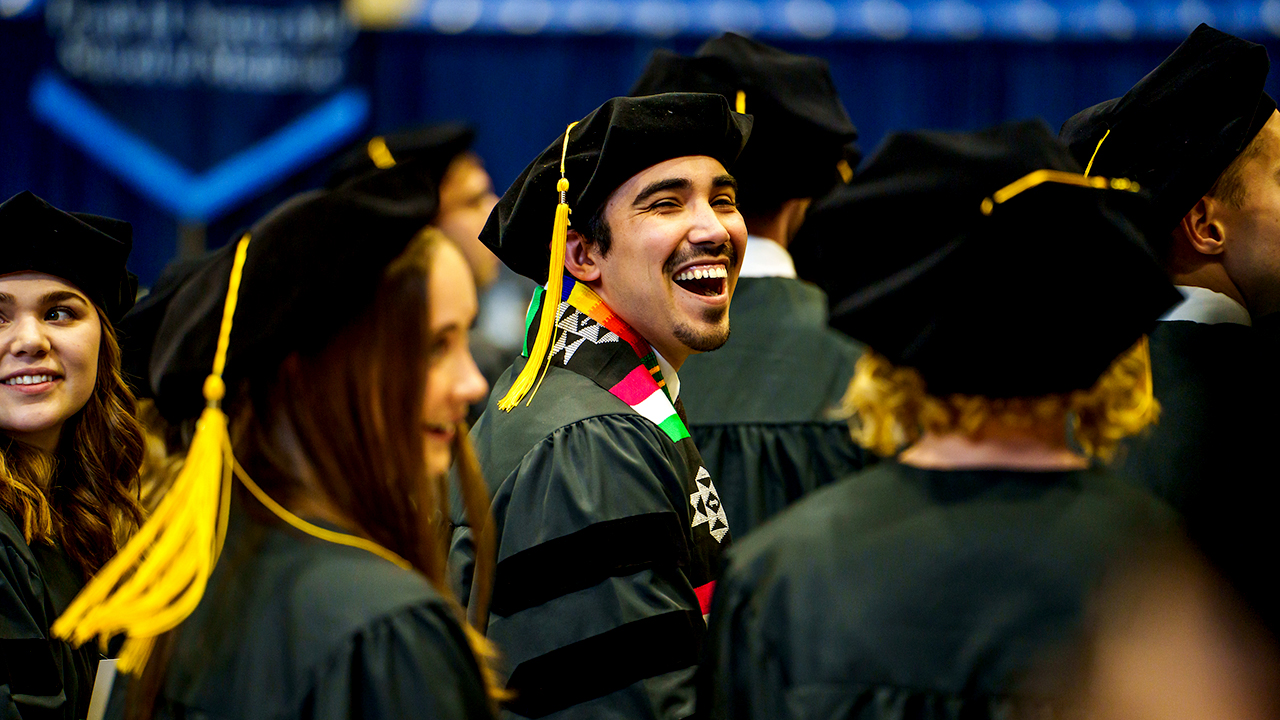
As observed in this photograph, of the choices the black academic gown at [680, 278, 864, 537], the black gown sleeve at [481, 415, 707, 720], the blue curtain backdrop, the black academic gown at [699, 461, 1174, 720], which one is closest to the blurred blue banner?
the blue curtain backdrop

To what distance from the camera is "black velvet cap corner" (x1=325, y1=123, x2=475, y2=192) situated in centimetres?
165

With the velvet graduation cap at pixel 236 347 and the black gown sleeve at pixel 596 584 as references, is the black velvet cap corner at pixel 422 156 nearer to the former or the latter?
the velvet graduation cap at pixel 236 347

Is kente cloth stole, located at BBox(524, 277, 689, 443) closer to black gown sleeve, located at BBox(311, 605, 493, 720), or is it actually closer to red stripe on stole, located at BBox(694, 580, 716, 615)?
red stripe on stole, located at BBox(694, 580, 716, 615)

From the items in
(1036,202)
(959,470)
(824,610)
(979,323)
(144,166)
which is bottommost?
(144,166)

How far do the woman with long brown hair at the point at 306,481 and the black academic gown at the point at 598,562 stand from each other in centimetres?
56

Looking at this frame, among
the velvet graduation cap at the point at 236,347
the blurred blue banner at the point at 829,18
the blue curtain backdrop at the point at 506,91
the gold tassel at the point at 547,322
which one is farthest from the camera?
the blue curtain backdrop at the point at 506,91

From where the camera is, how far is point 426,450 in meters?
1.66

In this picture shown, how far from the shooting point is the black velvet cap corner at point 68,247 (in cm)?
275

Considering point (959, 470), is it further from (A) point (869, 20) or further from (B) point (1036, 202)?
(A) point (869, 20)

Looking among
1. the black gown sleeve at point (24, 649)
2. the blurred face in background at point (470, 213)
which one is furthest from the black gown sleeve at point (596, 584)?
the blurred face in background at point (470, 213)

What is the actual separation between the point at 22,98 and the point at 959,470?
745 centimetres

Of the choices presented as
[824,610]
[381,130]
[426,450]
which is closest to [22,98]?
[381,130]

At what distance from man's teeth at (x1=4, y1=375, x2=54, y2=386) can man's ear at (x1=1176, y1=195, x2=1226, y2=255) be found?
2.57 m

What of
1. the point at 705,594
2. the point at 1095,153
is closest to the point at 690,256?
the point at 705,594
